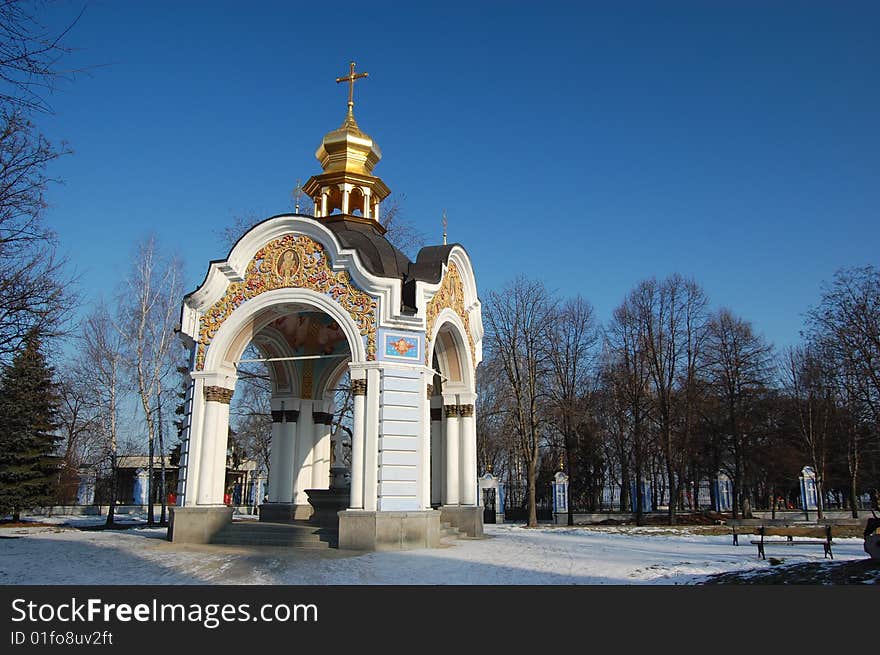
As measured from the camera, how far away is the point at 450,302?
628 inches

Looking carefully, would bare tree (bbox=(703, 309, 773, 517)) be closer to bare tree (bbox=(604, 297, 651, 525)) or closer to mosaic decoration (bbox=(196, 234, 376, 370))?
bare tree (bbox=(604, 297, 651, 525))

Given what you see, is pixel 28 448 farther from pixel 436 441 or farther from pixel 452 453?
pixel 452 453

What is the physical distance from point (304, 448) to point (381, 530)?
20.1ft

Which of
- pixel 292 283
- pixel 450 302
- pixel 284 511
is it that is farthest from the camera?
Answer: pixel 284 511

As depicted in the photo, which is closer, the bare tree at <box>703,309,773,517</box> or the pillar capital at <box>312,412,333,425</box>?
the pillar capital at <box>312,412,333,425</box>

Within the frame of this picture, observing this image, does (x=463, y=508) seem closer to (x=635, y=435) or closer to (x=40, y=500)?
(x=635, y=435)

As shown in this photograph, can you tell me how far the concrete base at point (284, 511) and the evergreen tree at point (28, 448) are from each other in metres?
10.1

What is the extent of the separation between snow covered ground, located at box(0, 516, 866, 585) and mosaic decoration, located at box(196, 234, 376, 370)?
402 centimetres

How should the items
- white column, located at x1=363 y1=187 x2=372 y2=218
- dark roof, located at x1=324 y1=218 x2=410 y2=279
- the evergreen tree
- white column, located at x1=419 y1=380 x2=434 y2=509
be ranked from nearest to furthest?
white column, located at x1=419 y1=380 x2=434 y2=509, dark roof, located at x1=324 y1=218 x2=410 y2=279, white column, located at x1=363 y1=187 x2=372 y2=218, the evergreen tree

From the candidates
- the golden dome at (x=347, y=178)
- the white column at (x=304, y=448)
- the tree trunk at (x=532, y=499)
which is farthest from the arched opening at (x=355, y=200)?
the tree trunk at (x=532, y=499)

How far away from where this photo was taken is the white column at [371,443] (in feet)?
42.0

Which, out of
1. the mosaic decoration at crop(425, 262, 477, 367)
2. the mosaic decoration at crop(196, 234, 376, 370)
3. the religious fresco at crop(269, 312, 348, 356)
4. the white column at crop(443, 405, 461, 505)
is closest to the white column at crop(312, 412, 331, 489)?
the religious fresco at crop(269, 312, 348, 356)

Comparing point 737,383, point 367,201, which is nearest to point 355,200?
point 367,201

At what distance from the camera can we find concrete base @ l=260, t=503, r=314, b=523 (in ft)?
57.0
